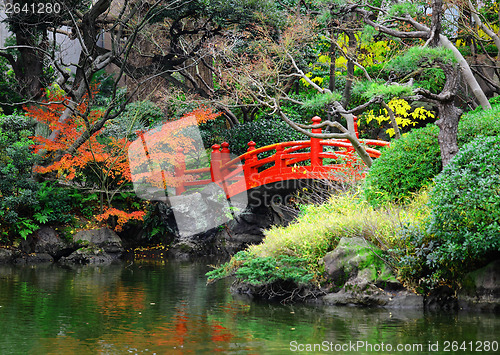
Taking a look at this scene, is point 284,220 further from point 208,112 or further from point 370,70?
point 370,70

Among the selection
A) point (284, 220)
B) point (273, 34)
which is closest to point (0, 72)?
point (273, 34)

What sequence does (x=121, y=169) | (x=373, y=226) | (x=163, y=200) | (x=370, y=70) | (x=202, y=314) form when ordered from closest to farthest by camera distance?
(x=202, y=314)
(x=373, y=226)
(x=121, y=169)
(x=163, y=200)
(x=370, y=70)

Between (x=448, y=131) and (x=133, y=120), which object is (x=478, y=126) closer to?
(x=448, y=131)

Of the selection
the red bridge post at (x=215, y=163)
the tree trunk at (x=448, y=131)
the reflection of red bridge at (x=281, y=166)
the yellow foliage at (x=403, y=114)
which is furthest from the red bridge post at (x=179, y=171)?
the tree trunk at (x=448, y=131)

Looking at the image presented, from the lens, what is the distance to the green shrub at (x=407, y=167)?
9195 mm

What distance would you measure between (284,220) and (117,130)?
5.95 metres

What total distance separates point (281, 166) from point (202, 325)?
7470 mm

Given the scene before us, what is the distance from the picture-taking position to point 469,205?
6898mm

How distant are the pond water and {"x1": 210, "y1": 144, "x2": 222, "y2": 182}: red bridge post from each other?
6.34m

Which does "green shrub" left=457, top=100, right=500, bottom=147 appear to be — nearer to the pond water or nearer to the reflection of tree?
the pond water

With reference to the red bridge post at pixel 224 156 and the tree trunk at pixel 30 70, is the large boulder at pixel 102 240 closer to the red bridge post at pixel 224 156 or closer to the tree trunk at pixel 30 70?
the red bridge post at pixel 224 156

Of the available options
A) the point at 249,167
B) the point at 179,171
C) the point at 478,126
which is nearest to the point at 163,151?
the point at 179,171

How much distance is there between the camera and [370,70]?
19031mm

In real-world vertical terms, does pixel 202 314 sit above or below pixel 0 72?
below
